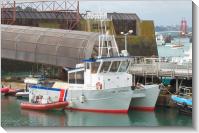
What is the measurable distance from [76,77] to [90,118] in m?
2.22

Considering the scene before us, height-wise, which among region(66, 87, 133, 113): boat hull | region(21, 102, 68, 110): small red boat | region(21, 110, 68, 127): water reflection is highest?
region(66, 87, 133, 113): boat hull

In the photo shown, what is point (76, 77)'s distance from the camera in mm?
19750

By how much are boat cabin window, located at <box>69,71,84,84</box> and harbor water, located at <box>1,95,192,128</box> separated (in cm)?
118

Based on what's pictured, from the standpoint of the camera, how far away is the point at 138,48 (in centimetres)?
3788

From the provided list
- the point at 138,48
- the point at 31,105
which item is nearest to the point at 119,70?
the point at 31,105

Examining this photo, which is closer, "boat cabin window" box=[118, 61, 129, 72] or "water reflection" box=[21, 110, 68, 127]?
"water reflection" box=[21, 110, 68, 127]

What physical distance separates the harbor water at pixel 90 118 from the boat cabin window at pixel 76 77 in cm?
118

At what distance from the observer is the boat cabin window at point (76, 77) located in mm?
19625

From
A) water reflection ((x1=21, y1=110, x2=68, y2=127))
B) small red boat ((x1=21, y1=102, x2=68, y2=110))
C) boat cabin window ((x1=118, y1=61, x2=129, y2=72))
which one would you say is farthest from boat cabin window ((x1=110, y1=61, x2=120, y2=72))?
water reflection ((x1=21, y1=110, x2=68, y2=127))

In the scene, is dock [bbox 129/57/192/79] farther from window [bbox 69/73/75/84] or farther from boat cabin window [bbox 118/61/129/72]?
window [bbox 69/73/75/84]

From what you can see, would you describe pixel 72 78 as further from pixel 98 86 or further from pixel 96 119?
pixel 96 119

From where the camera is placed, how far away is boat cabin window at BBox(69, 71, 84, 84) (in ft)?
64.4

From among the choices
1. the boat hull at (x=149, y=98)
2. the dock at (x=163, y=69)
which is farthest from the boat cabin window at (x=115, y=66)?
the dock at (x=163, y=69)

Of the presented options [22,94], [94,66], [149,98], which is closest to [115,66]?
[94,66]
